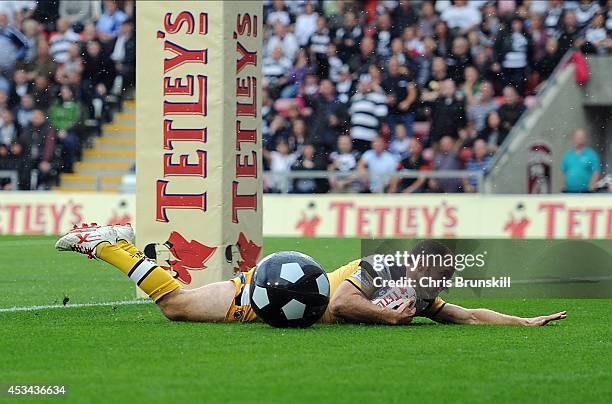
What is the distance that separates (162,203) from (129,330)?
10.0 ft

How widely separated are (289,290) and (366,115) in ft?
45.4

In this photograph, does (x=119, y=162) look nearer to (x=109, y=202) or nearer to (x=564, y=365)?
(x=109, y=202)

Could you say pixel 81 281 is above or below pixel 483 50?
below

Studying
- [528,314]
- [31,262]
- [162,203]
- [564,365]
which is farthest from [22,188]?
[564,365]

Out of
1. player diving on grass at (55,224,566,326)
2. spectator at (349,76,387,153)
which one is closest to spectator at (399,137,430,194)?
spectator at (349,76,387,153)

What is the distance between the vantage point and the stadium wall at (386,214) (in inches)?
783

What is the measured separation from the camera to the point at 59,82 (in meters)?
26.4

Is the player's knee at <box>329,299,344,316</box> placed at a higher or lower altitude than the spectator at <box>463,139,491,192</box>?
lower

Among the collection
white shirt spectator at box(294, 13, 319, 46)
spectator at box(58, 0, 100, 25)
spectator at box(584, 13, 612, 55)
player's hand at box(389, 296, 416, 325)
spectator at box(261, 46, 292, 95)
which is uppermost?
spectator at box(58, 0, 100, 25)

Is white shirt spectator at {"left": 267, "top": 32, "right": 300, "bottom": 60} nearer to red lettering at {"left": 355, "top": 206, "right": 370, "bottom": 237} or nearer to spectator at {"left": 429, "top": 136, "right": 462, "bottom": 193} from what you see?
spectator at {"left": 429, "top": 136, "right": 462, "bottom": 193}

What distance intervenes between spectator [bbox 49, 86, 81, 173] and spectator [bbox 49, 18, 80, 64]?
3.10 feet

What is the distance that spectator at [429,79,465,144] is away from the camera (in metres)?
22.2

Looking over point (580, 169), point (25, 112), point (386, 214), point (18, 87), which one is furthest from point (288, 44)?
point (580, 169)

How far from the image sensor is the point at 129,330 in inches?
364
